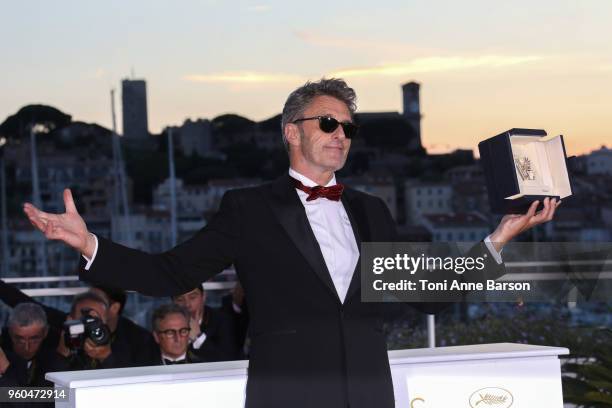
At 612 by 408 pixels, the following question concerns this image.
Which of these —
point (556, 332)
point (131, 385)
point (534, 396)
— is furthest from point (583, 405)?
point (556, 332)

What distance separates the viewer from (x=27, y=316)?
6.03m

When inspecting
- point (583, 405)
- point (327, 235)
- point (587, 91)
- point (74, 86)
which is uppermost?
point (74, 86)

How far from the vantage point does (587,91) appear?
47.0 metres

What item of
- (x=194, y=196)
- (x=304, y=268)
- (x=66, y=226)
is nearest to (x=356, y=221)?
(x=304, y=268)

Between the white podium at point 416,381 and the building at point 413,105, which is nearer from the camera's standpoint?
the white podium at point 416,381

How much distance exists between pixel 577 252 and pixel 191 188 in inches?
2875

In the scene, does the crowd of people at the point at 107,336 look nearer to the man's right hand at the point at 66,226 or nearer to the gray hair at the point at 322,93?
the gray hair at the point at 322,93

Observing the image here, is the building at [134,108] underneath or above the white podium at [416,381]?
above

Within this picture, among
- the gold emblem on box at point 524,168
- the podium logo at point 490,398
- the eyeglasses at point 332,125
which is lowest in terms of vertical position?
the podium logo at point 490,398

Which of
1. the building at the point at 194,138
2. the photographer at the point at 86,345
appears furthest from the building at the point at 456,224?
the photographer at the point at 86,345

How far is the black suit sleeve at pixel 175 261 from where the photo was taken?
2908 mm

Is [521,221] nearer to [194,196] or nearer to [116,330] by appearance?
[116,330]

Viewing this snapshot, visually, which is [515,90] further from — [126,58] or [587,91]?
[126,58]

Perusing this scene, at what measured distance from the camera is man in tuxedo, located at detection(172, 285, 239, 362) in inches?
251
